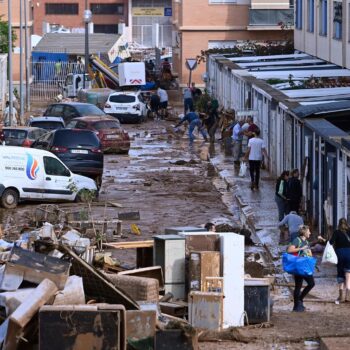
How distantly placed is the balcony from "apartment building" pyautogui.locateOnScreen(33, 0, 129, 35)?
46.8 meters

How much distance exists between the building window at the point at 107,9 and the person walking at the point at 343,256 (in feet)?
316

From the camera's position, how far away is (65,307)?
15109 mm

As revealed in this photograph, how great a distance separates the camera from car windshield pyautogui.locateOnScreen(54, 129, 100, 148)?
34156mm

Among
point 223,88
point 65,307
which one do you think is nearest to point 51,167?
point 65,307

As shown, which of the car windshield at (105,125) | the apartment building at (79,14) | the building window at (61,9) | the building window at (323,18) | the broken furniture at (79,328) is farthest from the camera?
the building window at (61,9)

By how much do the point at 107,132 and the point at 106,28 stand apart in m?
74.8

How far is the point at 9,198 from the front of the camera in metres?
29.9

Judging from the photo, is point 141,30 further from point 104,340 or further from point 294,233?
point 104,340

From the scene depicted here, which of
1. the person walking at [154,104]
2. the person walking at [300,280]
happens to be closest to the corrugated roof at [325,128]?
the person walking at [300,280]

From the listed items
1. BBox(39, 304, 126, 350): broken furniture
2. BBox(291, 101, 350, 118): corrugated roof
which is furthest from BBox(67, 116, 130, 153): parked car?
BBox(39, 304, 126, 350): broken furniture

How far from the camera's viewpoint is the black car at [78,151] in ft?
111

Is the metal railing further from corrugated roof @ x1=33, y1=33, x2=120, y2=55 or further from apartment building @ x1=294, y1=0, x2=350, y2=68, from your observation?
corrugated roof @ x1=33, y1=33, x2=120, y2=55

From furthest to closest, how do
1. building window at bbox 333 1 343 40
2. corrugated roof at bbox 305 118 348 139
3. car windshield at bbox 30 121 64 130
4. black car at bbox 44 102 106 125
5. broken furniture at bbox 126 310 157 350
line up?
black car at bbox 44 102 106 125 → car windshield at bbox 30 121 64 130 → building window at bbox 333 1 343 40 → corrugated roof at bbox 305 118 348 139 → broken furniture at bbox 126 310 157 350

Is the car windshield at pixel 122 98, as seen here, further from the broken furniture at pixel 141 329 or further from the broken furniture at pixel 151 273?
the broken furniture at pixel 141 329
